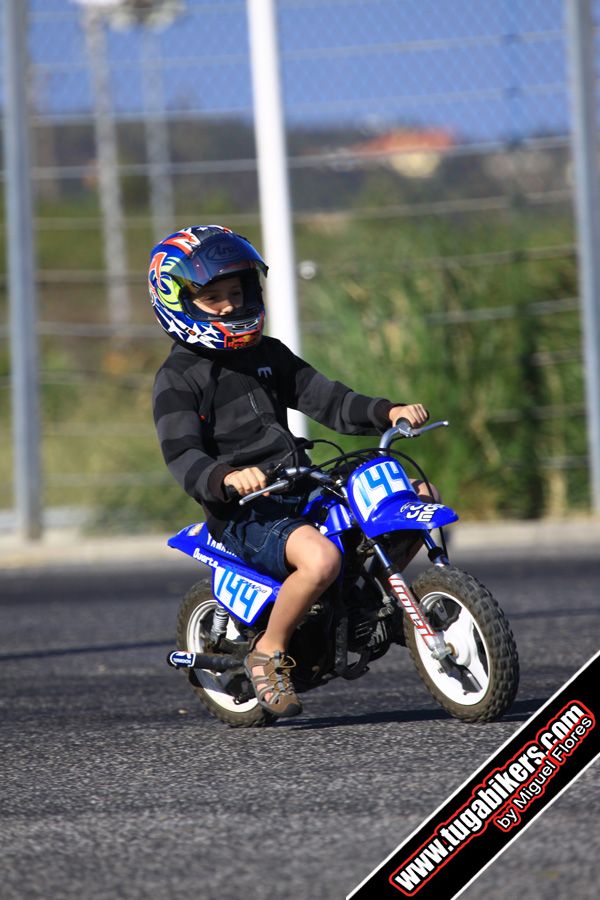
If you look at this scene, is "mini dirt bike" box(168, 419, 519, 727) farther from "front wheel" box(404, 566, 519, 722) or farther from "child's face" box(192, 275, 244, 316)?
"child's face" box(192, 275, 244, 316)

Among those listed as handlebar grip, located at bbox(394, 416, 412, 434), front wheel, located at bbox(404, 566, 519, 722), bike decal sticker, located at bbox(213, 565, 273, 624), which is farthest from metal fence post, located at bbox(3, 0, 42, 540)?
front wheel, located at bbox(404, 566, 519, 722)

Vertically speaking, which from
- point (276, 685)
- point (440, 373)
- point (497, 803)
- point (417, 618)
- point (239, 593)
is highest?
point (440, 373)

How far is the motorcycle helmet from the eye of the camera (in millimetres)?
5504

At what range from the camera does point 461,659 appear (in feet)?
16.7

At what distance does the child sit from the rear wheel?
10.9 inches

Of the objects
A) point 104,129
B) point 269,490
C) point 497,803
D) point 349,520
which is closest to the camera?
point 497,803

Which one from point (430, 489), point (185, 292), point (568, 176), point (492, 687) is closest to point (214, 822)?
point (492, 687)

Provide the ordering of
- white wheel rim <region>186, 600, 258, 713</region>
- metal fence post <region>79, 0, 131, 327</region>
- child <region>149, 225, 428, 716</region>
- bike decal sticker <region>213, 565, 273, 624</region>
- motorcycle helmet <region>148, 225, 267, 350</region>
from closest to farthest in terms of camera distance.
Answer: child <region>149, 225, 428, 716</region>
bike decal sticker <region>213, 565, 273, 624</region>
motorcycle helmet <region>148, 225, 267, 350</region>
white wheel rim <region>186, 600, 258, 713</region>
metal fence post <region>79, 0, 131, 327</region>

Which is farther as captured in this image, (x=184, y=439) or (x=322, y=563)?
(x=184, y=439)

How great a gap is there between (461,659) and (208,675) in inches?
38.7

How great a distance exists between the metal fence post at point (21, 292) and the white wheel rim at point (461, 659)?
7.21 meters

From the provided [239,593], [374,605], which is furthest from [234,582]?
[374,605]

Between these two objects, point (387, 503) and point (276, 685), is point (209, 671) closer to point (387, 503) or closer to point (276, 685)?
point (276, 685)

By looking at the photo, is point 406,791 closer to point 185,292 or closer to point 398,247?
point 185,292
